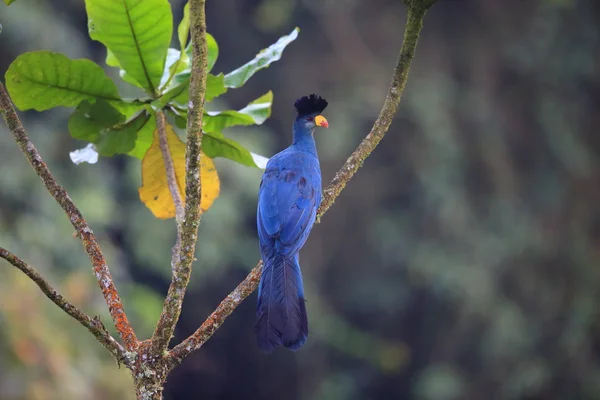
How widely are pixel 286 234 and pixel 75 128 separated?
2.97 ft

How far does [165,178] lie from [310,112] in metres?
1.13

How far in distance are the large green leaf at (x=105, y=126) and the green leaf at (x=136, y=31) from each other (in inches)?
5.6

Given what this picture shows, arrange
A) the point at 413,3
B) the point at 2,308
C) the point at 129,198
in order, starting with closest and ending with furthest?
the point at 413,3 < the point at 2,308 < the point at 129,198

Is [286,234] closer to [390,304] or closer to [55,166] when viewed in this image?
[55,166]

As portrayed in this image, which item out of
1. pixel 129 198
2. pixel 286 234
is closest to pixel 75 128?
pixel 286 234

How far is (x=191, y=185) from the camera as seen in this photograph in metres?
1.71

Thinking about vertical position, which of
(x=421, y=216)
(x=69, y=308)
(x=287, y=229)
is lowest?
(x=69, y=308)

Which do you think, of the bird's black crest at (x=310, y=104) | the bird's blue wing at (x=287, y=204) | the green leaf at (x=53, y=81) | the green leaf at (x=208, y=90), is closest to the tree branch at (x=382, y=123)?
the bird's blue wing at (x=287, y=204)

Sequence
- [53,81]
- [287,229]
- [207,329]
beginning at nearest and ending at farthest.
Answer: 1. [207,329]
2. [53,81]
3. [287,229]

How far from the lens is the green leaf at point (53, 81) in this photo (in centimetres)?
203

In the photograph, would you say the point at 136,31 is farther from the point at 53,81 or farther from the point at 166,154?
the point at 166,154

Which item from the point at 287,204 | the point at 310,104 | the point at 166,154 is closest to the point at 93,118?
the point at 166,154

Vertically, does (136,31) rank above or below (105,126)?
above

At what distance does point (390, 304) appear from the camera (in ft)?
38.2
